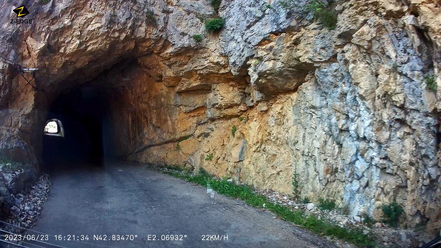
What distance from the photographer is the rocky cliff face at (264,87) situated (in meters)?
6.38

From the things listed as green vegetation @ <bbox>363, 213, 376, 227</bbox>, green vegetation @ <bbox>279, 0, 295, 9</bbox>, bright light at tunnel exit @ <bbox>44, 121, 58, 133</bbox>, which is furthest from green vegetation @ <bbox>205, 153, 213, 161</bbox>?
bright light at tunnel exit @ <bbox>44, 121, 58, 133</bbox>

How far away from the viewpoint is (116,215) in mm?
7734

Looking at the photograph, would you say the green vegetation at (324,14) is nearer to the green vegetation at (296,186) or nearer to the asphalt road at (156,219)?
the green vegetation at (296,186)

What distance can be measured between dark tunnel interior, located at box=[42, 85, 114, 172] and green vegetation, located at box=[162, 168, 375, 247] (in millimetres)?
9617

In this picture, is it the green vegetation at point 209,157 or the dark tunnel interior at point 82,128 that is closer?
the green vegetation at point 209,157

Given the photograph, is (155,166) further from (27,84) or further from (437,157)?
(437,157)

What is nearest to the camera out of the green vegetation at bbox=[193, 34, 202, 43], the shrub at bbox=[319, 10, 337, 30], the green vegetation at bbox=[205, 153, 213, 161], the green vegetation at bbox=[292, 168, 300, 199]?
the shrub at bbox=[319, 10, 337, 30]

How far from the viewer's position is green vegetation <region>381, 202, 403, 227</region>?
21.2 feet

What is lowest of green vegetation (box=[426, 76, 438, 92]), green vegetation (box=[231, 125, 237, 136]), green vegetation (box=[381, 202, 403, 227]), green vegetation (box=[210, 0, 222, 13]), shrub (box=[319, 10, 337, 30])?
green vegetation (box=[381, 202, 403, 227])

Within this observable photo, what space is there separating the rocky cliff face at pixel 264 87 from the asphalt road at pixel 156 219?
5.91ft

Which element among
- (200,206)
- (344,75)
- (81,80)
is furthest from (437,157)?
(81,80)

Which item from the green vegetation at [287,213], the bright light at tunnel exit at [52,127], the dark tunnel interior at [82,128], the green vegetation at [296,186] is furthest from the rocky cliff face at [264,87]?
the bright light at tunnel exit at [52,127]

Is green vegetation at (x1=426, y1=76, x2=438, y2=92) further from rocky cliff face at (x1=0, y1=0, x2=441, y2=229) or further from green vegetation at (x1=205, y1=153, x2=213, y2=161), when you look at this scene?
green vegetation at (x1=205, y1=153, x2=213, y2=161)

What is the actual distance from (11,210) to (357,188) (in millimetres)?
7452
